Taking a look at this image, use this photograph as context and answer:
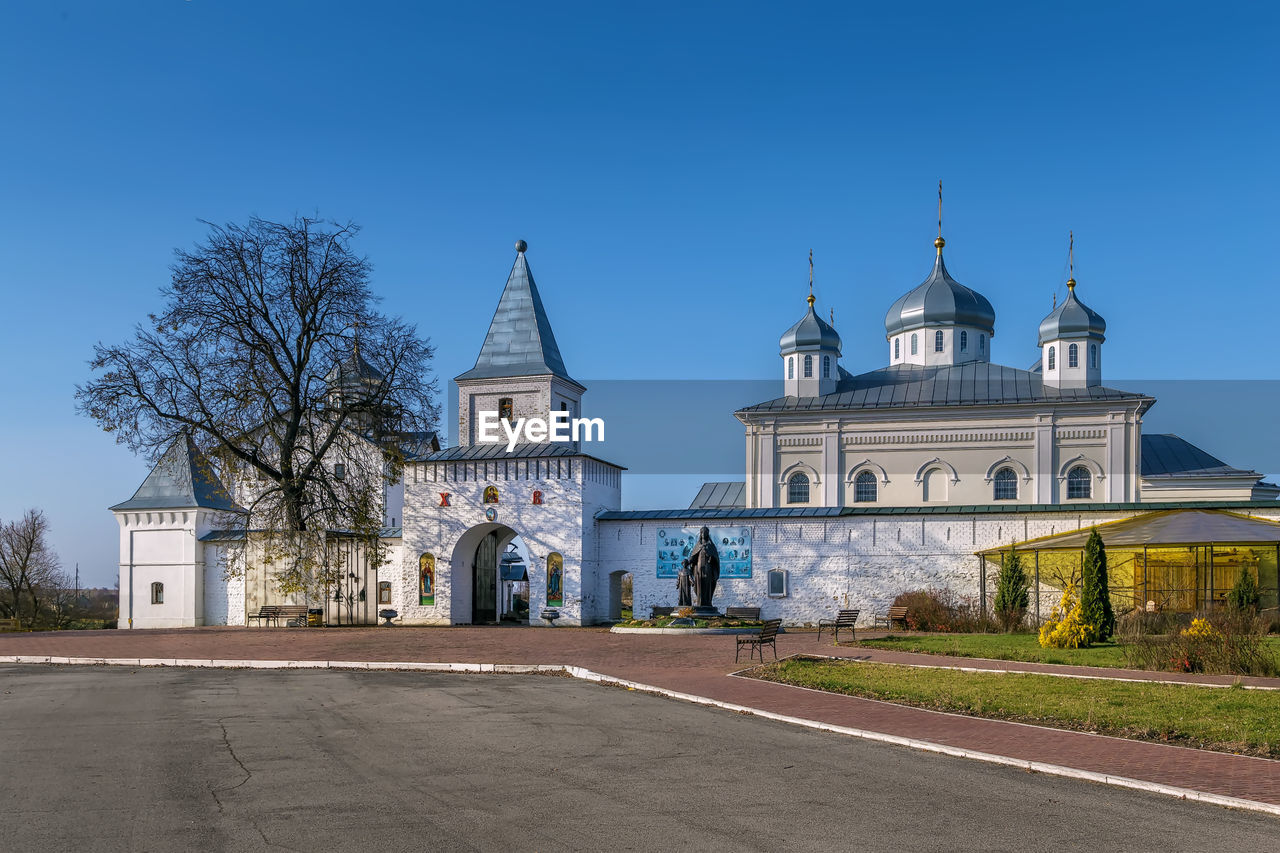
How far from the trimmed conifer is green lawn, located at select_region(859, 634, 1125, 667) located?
0.45 meters

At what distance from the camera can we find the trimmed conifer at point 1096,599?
65.9ft

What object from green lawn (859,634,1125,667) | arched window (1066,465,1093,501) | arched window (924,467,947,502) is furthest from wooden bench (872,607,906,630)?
arched window (1066,465,1093,501)

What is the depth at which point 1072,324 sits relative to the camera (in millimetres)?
39406

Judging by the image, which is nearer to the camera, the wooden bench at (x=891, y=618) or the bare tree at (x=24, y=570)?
the wooden bench at (x=891, y=618)

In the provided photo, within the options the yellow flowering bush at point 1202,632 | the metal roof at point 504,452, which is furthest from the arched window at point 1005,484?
the yellow flowering bush at point 1202,632

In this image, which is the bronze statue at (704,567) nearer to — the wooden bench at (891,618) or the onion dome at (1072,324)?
the wooden bench at (891,618)

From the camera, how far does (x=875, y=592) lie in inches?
1136

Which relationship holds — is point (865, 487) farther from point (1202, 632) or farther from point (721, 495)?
point (1202, 632)

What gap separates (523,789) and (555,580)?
23.1 m

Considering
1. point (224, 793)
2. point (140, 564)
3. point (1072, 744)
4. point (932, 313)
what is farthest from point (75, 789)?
point (932, 313)

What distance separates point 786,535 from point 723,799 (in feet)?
72.6

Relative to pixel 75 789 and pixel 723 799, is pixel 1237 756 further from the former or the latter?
pixel 75 789

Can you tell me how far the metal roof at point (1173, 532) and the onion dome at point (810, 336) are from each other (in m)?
16.3

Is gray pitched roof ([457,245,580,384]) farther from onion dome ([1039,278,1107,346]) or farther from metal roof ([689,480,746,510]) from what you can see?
onion dome ([1039,278,1107,346])
